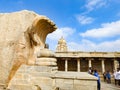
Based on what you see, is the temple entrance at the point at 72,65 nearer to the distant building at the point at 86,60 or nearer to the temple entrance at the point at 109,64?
the distant building at the point at 86,60

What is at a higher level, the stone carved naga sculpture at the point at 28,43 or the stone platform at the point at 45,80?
the stone carved naga sculpture at the point at 28,43

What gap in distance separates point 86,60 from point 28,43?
28.1 m

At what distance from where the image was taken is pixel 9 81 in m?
6.24

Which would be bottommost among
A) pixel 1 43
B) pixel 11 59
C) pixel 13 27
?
pixel 11 59

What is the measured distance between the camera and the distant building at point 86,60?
105 feet

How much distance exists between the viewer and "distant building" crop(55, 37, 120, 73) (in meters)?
32.1

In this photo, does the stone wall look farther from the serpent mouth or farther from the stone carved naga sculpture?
the serpent mouth

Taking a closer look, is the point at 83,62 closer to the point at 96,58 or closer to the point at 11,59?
the point at 96,58

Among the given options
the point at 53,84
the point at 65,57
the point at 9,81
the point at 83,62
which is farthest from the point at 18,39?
the point at 83,62

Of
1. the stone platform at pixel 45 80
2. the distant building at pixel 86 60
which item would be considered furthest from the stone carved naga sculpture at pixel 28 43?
the distant building at pixel 86 60

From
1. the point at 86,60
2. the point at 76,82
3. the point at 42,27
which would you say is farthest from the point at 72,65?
the point at 76,82

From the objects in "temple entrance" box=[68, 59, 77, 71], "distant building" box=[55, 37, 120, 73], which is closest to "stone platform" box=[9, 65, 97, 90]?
"distant building" box=[55, 37, 120, 73]

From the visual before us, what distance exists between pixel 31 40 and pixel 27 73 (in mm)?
1210

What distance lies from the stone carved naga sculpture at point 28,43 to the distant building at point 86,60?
25238mm
